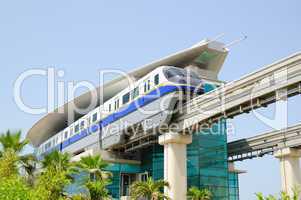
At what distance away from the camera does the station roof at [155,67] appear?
3962cm

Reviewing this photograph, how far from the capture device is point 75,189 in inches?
1449

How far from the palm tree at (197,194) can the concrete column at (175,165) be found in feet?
3.52

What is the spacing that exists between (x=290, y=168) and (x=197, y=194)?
26.1ft

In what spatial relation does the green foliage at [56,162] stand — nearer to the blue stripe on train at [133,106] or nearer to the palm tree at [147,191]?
the palm tree at [147,191]

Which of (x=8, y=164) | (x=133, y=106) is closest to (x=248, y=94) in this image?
(x=133, y=106)

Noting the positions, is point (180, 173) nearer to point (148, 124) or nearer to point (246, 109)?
point (148, 124)

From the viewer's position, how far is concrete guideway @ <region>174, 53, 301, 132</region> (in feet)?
70.5

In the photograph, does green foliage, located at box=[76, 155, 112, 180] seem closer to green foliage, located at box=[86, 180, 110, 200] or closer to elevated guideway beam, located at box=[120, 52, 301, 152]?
green foliage, located at box=[86, 180, 110, 200]

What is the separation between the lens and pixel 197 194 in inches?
1132

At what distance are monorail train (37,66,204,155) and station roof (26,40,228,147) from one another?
24.4ft

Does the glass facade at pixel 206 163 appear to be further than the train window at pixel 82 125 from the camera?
No

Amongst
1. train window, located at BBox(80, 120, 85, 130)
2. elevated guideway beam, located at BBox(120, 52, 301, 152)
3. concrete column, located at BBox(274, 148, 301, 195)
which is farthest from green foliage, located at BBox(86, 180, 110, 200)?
train window, located at BBox(80, 120, 85, 130)

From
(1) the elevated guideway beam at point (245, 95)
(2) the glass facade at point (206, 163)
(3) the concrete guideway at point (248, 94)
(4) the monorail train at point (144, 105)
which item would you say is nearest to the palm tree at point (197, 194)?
(2) the glass facade at point (206, 163)

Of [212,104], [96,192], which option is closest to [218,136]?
[212,104]
